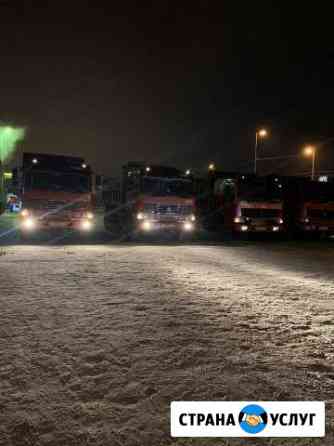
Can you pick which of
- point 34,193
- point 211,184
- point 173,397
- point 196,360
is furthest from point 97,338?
point 211,184

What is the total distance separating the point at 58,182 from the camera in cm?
1481

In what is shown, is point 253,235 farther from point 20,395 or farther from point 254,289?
point 20,395

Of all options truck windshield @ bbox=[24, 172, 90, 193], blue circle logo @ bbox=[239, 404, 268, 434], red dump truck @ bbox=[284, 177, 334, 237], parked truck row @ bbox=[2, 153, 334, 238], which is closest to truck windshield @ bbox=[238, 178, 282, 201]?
parked truck row @ bbox=[2, 153, 334, 238]

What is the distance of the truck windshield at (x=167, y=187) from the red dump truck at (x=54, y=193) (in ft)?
7.91

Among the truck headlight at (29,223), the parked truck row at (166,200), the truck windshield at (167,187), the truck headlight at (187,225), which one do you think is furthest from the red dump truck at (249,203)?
the truck headlight at (29,223)

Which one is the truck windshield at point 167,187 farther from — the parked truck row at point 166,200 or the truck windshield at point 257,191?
the truck windshield at point 257,191

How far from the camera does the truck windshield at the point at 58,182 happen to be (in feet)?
47.3

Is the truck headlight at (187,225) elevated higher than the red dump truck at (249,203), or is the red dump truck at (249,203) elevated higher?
the red dump truck at (249,203)

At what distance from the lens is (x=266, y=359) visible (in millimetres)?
3785

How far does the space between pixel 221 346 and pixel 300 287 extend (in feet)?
12.4

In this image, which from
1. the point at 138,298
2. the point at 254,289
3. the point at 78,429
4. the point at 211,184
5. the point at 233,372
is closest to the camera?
the point at 78,429

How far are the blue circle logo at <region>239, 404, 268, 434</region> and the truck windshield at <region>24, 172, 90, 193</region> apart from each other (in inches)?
515

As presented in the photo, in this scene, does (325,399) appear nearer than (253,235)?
Yes

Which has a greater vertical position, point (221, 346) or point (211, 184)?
point (211, 184)
